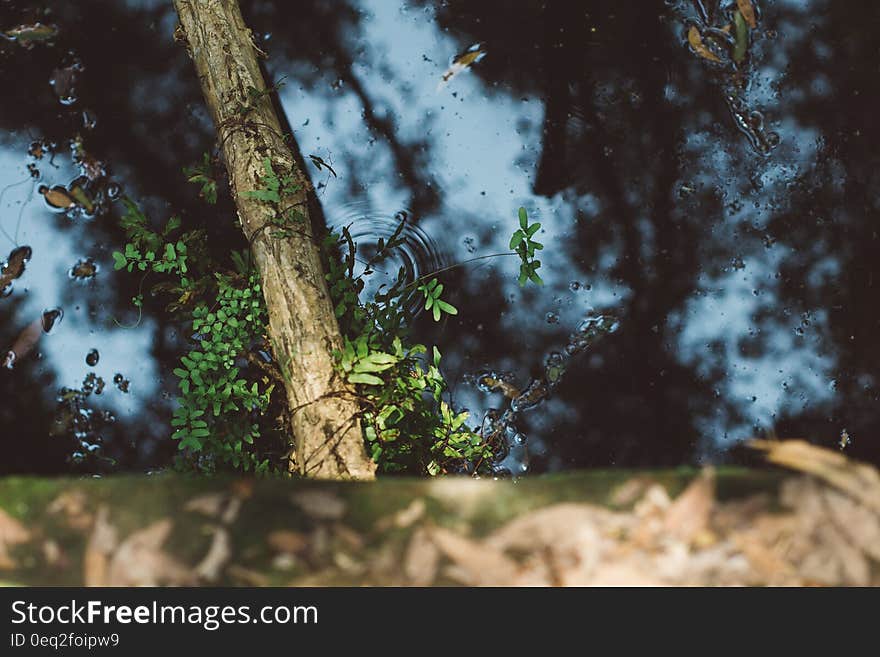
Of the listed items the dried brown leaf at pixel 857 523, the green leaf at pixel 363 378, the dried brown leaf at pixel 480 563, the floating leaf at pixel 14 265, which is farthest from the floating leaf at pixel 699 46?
the floating leaf at pixel 14 265

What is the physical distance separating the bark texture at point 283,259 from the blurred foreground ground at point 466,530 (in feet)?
1.78

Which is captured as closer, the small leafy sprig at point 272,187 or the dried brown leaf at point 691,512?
the dried brown leaf at point 691,512

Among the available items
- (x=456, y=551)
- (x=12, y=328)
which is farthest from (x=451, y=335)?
(x=12, y=328)

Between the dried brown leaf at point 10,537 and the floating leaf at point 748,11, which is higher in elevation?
the floating leaf at point 748,11

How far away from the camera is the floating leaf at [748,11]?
8.27 feet

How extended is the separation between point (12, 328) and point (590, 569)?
7.30 feet

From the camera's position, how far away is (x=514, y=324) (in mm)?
2492

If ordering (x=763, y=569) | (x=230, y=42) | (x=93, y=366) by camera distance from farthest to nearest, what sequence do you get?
(x=93, y=366) → (x=230, y=42) → (x=763, y=569)

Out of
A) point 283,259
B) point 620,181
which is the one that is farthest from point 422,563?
point 620,181

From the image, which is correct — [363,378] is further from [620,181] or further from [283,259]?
[620,181]

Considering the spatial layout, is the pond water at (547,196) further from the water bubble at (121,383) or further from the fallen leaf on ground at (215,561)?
the fallen leaf on ground at (215,561)

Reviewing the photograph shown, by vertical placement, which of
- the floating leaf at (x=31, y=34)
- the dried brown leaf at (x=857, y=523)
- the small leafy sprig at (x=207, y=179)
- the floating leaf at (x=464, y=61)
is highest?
the floating leaf at (x=31, y=34)

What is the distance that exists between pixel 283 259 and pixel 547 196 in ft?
3.61
